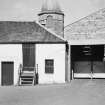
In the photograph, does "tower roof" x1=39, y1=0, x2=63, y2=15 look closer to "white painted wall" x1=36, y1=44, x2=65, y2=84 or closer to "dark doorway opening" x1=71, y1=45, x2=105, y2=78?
"dark doorway opening" x1=71, y1=45, x2=105, y2=78

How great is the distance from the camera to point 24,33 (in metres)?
28.4

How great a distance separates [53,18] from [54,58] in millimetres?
10560

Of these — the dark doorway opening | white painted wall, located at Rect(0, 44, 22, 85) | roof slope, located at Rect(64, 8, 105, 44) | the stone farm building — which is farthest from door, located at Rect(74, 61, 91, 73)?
white painted wall, located at Rect(0, 44, 22, 85)

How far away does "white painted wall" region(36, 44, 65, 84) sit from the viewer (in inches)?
1058

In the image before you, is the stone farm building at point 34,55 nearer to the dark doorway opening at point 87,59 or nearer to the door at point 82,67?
the dark doorway opening at point 87,59

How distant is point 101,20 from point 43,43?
993cm

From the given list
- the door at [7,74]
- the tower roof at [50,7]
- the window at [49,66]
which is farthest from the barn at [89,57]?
the door at [7,74]

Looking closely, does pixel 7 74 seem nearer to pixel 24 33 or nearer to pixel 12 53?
Result: pixel 12 53

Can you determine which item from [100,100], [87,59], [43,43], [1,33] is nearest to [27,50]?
[43,43]

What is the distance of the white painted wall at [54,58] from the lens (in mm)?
26875

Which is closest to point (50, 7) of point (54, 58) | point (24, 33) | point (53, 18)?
point (53, 18)

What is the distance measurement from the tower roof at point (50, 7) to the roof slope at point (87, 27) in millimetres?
4709

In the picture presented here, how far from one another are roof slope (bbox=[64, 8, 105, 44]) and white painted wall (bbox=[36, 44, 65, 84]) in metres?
6.18

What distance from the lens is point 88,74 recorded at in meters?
30.7
